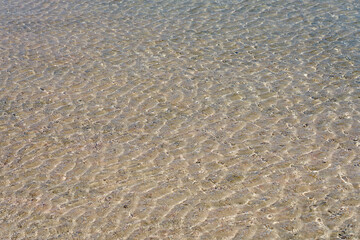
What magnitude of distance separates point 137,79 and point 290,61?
1900 mm

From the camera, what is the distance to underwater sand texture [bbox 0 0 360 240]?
4.76 meters

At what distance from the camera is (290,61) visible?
780 centimetres

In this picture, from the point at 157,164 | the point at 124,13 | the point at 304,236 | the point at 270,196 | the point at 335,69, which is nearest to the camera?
the point at 304,236

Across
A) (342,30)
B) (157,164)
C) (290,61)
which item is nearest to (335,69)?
(290,61)

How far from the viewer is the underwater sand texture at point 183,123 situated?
4762 millimetres

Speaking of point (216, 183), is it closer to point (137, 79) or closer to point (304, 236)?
point (304, 236)

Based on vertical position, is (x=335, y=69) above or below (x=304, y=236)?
below

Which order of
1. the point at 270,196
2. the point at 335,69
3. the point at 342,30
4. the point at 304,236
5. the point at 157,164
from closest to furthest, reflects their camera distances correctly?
the point at 304,236 → the point at 270,196 → the point at 157,164 → the point at 335,69 → the point at 342,30

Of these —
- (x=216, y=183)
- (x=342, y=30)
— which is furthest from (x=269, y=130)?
(x=342, y=30)

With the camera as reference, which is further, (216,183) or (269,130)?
(269,130)

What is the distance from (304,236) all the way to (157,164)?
159 centimetres

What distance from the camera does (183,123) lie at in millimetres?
6305

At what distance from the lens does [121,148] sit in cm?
587

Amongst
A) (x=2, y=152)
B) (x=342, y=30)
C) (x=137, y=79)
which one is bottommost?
(x=342, y=30)
